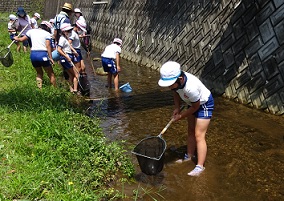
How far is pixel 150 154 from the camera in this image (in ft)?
14.0

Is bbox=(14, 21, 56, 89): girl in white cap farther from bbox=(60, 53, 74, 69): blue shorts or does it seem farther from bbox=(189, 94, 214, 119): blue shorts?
bbox=(189, 94, 214, 119): blue shorts

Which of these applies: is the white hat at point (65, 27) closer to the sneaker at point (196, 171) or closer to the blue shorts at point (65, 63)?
the blue shorts at point (65, 63)

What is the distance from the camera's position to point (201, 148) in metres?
4.42

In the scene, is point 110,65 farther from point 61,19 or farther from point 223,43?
point 223,43

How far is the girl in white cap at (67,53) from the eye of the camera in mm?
Answer: 7297

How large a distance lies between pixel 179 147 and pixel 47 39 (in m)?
4.31

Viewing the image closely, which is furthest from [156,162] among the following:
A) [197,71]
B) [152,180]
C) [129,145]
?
[197,71]

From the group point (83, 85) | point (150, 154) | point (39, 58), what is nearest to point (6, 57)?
point (39, 58)

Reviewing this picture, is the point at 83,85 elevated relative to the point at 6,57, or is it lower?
lower

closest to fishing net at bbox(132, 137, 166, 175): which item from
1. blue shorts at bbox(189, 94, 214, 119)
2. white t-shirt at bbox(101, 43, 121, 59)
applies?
blue shorts at bbox(189, 94, 214, 119)

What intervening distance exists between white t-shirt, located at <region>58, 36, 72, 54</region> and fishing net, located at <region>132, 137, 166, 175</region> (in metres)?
4.11

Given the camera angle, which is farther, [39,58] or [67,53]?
[67,53]

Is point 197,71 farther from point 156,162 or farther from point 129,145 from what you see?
point 156,162

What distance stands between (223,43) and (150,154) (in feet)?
15.5
